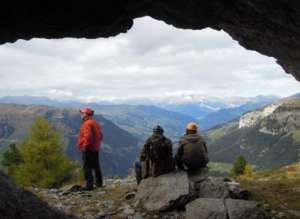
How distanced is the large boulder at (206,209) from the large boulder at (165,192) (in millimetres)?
895

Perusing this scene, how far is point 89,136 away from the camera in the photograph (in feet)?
82.6

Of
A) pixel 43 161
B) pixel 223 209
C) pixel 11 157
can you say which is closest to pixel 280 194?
pixel 223 209

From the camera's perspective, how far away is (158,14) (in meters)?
22.0

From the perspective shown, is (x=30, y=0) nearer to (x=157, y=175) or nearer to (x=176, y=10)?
(x=176, y=10)

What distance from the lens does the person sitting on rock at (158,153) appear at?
74.8 ft

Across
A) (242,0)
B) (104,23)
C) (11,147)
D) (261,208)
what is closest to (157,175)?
(261,208)

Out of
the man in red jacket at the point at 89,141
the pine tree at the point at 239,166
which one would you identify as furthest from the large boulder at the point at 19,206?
the pine tree at the point at 239,166

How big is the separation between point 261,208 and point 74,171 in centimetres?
4838

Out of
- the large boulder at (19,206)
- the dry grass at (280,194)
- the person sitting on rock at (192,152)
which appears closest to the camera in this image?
the large boulder at (19,206)

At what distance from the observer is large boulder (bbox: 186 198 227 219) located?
1912cm

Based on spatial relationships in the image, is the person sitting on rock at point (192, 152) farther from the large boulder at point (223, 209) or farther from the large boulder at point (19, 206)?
the large boulder at point (19, 206)

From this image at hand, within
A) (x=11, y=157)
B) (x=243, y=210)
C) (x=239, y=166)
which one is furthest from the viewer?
(x=239, y=166)

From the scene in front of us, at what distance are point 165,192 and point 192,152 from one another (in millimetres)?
2920

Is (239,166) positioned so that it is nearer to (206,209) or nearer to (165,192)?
(165,192)
